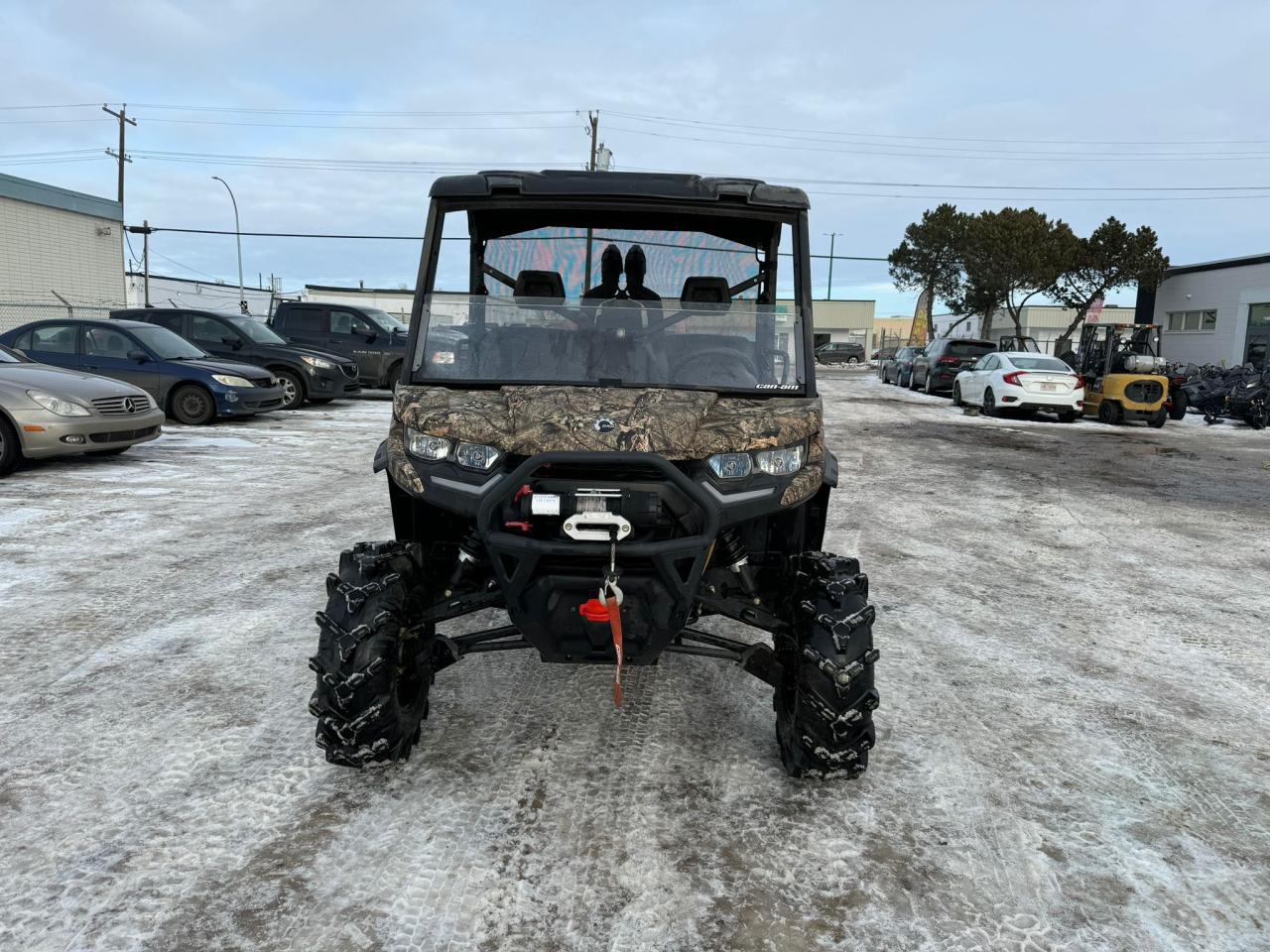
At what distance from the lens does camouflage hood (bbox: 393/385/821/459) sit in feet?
9.18

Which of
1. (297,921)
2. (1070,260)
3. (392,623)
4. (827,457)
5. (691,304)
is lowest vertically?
(297,921)

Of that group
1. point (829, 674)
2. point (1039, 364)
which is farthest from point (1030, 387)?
point (829, 674)

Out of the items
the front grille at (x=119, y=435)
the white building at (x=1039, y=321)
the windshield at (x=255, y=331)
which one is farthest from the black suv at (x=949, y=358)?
the white building at (x=1039, y=321)

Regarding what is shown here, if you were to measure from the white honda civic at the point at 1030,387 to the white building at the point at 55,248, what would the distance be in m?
24.8

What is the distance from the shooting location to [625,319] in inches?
139

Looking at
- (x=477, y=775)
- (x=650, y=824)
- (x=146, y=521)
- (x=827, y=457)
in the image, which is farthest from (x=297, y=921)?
(x=146, y=521)

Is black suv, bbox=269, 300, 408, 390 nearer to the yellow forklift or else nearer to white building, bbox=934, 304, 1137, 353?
the yellow forklift

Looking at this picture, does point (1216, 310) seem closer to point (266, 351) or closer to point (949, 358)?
point (949, 358)

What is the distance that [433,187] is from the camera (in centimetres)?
346

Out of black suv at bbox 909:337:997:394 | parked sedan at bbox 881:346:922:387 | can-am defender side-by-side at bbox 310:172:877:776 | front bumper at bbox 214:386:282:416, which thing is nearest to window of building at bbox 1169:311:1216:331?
parked sedan at bbox 881:346:922:387

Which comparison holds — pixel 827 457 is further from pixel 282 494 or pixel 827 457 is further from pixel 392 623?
pixel 282 494

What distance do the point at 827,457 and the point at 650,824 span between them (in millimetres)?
1642

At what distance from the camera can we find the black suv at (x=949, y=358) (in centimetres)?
2414

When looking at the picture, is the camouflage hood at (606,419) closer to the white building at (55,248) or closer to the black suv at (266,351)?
the black suv at (266,351)
